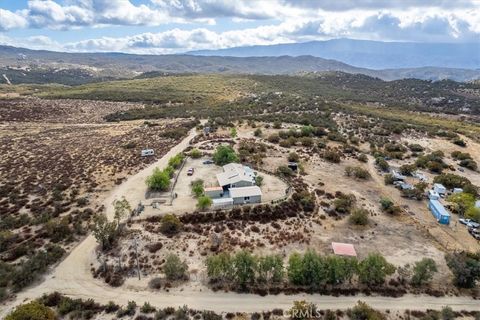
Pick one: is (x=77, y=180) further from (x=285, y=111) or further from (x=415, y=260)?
(x=285, y=111)

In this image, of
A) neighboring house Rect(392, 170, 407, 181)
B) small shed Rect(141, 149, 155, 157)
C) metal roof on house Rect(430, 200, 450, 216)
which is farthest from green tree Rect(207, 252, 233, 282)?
small shed Rect(141, 149, 155, 157)

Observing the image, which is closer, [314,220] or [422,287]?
[422,287]

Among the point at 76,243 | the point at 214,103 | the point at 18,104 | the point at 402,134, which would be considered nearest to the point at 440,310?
the point at 76,243

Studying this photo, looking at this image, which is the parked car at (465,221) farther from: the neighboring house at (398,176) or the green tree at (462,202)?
the neighboring house at (398,176)

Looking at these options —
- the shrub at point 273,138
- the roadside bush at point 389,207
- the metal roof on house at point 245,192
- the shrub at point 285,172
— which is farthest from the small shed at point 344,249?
the shrub at point 273,138

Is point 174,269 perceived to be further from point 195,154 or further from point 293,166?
point 195,154

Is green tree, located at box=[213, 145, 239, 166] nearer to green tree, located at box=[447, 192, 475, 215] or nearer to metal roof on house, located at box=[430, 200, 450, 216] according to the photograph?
metal roof on house, located at box=[430, 200, 450, 216]
